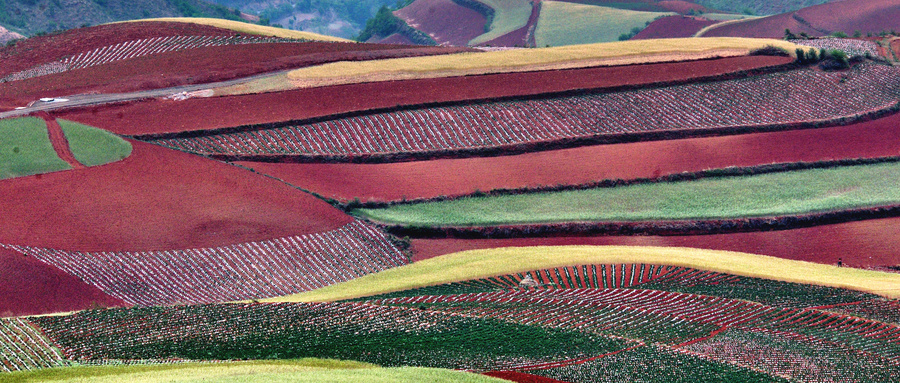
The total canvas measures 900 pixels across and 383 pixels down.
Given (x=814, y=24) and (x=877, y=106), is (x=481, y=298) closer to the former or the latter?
(x=877, y=106)

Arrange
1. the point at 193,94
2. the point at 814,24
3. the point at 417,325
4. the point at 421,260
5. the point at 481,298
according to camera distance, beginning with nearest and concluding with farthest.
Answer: the point at 417,325 → the point at 481,298 → the point at 421,260 → the point at 193,94 → the point at 814,24

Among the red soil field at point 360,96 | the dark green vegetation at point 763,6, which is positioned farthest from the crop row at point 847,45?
the dark green vegetation at point 763,6

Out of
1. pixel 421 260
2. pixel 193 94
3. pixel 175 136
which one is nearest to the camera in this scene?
pixel 421 260

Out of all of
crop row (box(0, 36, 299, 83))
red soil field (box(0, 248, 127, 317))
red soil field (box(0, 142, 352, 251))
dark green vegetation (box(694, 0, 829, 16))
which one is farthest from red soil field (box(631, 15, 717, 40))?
red soil field (box(0, 248, 127, 317))

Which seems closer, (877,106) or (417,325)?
(417,325)

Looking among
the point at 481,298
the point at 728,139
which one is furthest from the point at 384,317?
the point at 728,139

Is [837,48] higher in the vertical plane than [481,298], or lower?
higher

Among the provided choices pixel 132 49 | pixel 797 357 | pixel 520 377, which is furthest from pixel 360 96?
pixel 797 357
